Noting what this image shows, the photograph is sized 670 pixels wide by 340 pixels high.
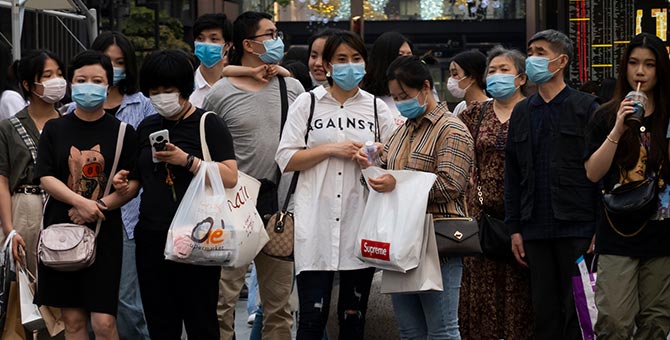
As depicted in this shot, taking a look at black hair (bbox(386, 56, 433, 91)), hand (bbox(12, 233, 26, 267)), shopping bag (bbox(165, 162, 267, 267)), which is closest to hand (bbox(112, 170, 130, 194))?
shopping bag (bbox(165, 162, 267, 267))

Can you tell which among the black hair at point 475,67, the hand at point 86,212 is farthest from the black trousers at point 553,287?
the hand at point 86,212

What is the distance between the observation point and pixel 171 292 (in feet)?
21.4

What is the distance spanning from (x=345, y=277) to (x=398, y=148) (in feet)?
2.54

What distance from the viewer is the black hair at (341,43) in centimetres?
705

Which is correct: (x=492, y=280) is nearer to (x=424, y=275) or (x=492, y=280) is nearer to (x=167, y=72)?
(x=424, y=275)

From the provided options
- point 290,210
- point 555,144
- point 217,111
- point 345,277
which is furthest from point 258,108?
point 555,144

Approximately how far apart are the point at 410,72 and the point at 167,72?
4.22ft

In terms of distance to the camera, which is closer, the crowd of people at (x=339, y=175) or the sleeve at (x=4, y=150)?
the crowd of people at (x=339, y=175)

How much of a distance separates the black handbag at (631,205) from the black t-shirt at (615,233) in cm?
3

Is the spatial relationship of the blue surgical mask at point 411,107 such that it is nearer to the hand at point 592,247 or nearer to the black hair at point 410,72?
the black hair at point 410,72

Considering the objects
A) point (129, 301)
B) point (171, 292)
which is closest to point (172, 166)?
point (171, 292)

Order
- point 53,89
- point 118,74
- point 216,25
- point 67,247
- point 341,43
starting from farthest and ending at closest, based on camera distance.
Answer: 1. point 216,25
2. point 118,74
3. point 53,89
4. point 341,43
5. point 67,247

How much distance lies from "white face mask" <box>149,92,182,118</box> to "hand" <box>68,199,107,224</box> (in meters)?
0.62

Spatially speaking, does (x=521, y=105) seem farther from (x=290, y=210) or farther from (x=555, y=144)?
(x=290, y=210)
